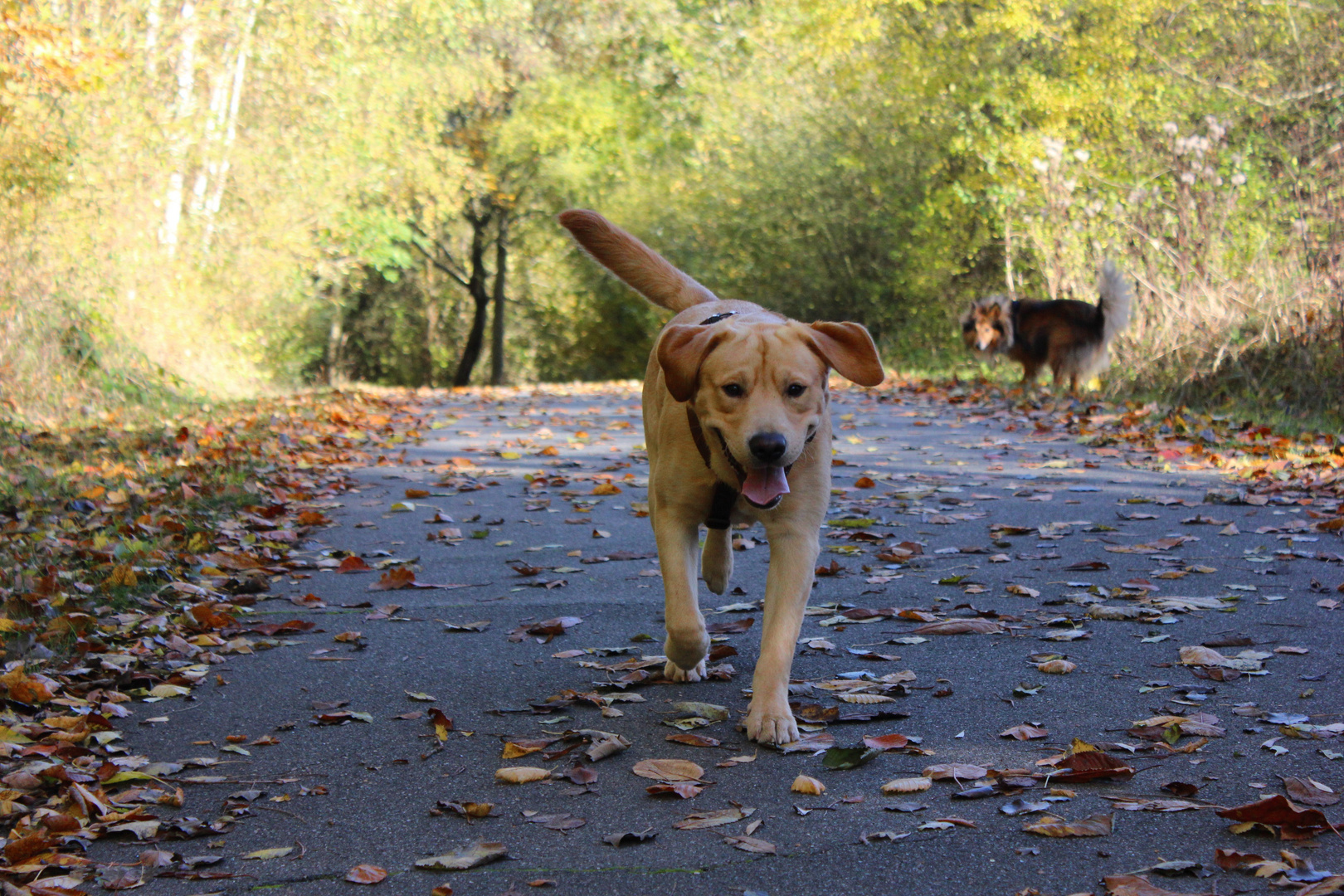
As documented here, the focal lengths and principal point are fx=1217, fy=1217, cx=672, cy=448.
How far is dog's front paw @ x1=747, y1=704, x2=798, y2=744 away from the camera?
3387 mm

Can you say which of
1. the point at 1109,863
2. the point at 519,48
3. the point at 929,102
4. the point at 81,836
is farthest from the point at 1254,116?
the point at 519,48

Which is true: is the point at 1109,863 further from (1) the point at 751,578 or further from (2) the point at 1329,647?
(1) the point at 751,578

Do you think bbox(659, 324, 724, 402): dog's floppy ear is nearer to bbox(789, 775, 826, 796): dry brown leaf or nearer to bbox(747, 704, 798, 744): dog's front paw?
bbox(747, 704, 798, 744): dog's front paw

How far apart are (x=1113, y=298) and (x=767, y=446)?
9453 mm

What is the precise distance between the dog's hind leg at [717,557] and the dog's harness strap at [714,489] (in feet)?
2.19

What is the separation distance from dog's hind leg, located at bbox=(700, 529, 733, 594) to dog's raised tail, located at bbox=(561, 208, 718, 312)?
950 millimetres

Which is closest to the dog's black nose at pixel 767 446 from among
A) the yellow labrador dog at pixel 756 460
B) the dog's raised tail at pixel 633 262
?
the yellow labrador dog at pixel 756 460

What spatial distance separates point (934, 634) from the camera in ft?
14.5

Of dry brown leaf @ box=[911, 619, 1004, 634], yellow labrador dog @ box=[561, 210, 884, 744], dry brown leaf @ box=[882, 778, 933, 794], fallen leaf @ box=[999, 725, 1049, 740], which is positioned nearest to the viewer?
dry brown leaf @ box=[882, 778, 933, 794]

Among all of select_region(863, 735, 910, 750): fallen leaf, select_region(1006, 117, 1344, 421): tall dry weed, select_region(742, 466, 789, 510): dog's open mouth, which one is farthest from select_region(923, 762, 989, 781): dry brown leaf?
select_region(1006, 117, 1344, 421): tall dry weed

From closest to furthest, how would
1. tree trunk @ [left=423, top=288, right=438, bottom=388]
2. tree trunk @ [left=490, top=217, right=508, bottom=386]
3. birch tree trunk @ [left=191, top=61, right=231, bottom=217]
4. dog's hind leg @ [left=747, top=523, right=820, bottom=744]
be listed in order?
dog's hind leg @ [left=747, top=523, right=820, bottom=744]
birch tree trunk @ [left=191, top=61, right=231, bottom=217]
tree trunk @ [left=490, top=217, right=508, bottom=386]
tree trunk @ [left=423, top=288, right=438, bottom=388]

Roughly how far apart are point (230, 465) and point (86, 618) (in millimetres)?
3759

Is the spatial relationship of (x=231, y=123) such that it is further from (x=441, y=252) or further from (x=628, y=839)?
(x=628, y=839)

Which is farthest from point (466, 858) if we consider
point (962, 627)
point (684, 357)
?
point (962, 627)
